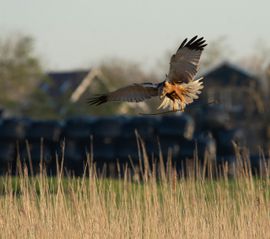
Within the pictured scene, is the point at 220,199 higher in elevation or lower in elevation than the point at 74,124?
lower

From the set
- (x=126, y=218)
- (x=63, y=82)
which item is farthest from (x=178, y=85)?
(x=63, y=82)

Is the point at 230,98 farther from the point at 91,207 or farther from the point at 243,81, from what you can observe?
the point at 91,207

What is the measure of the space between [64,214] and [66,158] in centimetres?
939

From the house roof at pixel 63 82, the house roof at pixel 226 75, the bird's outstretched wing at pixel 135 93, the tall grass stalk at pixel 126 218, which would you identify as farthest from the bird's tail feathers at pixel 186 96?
the house roof at pixel 63 82

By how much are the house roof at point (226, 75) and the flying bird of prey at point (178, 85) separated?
33714mm

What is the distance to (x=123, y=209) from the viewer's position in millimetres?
7719

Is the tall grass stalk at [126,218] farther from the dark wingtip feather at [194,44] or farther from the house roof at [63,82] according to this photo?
the house roof at [63,82]

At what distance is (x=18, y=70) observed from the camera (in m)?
47.8

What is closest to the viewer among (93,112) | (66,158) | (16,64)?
(66,158)

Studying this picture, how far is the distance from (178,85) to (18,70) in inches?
1608

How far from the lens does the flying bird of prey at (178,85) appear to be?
24.2 ft

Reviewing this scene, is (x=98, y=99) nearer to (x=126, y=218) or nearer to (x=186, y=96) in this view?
(x=186, y=96)

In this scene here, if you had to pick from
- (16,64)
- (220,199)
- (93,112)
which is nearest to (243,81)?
(93,112)

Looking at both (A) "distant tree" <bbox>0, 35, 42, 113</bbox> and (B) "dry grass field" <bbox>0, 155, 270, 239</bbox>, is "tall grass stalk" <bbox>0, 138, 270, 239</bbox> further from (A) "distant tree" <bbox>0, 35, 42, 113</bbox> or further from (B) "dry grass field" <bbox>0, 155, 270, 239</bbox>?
(A) "distant tree" <bbox>0, 35, 42, 113</bbox>
